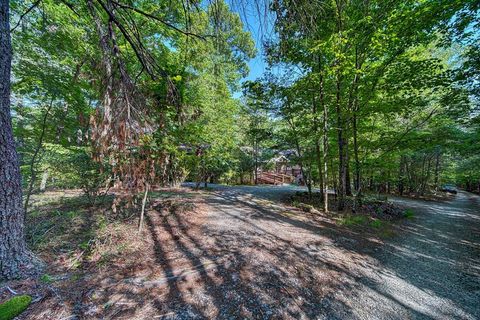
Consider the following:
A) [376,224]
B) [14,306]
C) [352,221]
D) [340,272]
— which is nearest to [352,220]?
[352,221]

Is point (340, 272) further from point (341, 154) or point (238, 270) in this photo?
point (341, 154)

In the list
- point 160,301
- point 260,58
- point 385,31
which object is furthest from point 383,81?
point 160,301

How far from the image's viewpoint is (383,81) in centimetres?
535

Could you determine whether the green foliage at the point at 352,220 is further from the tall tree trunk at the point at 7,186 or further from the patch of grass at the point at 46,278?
the tall tree trunk at the point at 7,186

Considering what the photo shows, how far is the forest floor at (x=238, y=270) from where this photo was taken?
1.99m

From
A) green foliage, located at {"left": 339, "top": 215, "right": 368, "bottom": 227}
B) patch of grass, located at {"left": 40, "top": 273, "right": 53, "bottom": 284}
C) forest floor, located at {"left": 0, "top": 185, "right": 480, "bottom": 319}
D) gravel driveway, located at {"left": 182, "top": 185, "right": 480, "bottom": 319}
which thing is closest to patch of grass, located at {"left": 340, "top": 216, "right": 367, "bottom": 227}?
green foliage, located at {"left": 339, "top": 215, "right": 368, "bottom": 227}

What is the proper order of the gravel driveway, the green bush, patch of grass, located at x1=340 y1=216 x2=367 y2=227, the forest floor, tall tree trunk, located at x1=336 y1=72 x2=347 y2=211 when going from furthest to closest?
1. tall tree trunk, located at x1=336 y1=72 x2=347 y2=211
2. patch of grass, located at x1=340 y1=216 x2=367 y2=227
3. the gravel driveway
4. the forest floor
5. the green bush

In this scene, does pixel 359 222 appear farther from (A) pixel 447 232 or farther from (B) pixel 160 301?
(B) pixel 160 301

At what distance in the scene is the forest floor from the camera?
1987 millimetres

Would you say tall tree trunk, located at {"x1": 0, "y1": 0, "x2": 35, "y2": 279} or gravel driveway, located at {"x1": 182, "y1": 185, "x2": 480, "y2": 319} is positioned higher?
tall tree trunk, located at {"x1": 0, "y1": 0, "x2": 35, "y2": 279}

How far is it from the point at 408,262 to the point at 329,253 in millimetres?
1410

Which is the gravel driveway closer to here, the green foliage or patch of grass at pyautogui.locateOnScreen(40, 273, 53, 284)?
the green foliage

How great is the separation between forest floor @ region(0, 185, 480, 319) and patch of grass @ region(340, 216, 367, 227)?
44 cm

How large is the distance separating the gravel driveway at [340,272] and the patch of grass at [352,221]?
56 cm
